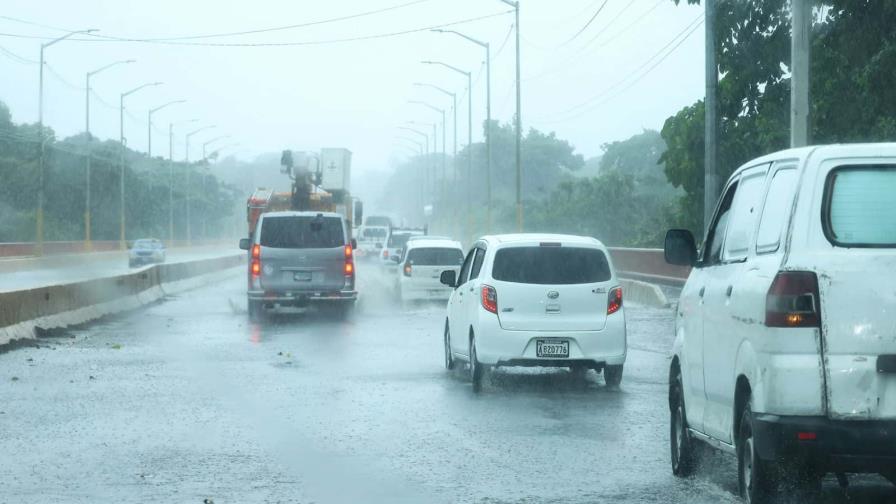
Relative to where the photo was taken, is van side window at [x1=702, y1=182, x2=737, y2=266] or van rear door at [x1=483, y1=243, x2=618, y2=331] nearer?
van side window at [x1=702, y1=182, x2=737, y2=266]

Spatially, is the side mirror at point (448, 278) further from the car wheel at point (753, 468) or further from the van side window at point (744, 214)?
the car wheel at point (753, 468)

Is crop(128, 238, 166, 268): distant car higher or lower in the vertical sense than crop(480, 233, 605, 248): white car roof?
lower

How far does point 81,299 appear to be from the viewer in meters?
26.5

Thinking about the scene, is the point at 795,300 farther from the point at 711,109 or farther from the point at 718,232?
the point at 711,109

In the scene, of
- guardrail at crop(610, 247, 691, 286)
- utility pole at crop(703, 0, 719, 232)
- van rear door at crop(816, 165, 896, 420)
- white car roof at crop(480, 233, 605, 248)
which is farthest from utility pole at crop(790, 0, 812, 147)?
guardrail at crop(610, 247, 691, 286)

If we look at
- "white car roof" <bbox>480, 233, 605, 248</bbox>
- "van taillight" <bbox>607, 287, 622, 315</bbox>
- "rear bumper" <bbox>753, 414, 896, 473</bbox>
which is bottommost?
"rear bumper" <bbox>753, 414, 896, 473</bbox>

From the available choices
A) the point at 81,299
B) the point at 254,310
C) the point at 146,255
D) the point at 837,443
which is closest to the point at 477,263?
the point at 837,443

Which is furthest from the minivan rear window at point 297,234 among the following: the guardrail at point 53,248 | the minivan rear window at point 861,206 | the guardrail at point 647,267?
the guardrail at point 53,248

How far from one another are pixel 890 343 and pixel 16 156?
327 ft

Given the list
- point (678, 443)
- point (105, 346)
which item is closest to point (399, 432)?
point (678, 443)

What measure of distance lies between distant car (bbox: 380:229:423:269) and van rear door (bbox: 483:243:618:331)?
122 ft

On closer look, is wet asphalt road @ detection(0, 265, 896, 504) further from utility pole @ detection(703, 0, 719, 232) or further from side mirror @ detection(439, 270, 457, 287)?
utility pole @ detection(703, 0, 719, 232)

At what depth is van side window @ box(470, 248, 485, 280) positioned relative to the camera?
16.5m

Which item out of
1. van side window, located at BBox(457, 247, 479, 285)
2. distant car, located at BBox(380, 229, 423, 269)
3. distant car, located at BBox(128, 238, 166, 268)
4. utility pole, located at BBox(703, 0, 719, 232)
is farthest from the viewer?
distant car, located at BBox(128, 238, 166, 268)
